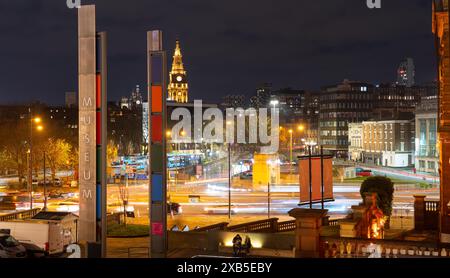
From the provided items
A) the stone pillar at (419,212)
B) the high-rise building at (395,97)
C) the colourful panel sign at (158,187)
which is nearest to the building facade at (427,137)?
the high-rise building at (395,97)

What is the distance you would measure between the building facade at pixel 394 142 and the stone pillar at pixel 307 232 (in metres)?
99.9

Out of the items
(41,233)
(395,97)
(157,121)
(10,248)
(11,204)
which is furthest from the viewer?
(395,97)

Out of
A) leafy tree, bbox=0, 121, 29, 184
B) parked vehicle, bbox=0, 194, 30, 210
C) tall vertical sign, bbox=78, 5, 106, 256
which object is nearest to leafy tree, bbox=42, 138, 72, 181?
leafy tree, bbox=0, 121, 29, 184

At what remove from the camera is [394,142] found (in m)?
114

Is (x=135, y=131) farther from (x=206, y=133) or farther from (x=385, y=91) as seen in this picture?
(x=385, y=91)

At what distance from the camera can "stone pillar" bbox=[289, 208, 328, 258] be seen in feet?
56.3

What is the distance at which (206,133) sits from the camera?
177375mm

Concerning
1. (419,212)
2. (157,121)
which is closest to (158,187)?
(157,121)

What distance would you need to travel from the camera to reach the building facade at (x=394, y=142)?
112 meters

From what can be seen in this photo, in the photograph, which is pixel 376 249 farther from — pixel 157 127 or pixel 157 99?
pixel 157 99

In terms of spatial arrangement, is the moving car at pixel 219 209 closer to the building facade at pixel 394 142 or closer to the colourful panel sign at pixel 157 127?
the colourful panel sign at pixel 157 127

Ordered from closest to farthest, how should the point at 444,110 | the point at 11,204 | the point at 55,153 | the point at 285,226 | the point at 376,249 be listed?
the point at 376,249
the point at 444,110
the point at 285,226
the point at 11,204
the point at 55,153

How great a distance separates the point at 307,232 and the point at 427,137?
81.6 meters

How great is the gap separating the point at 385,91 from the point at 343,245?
15413 cm
